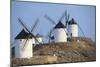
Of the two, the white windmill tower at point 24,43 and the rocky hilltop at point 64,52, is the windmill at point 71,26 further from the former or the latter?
the white windmill tower at point 24,43

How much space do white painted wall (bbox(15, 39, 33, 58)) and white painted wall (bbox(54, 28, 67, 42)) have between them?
10.8 inches

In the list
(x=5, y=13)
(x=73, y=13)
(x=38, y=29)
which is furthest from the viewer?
(x=73, y=13)

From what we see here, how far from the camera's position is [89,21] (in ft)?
7.86

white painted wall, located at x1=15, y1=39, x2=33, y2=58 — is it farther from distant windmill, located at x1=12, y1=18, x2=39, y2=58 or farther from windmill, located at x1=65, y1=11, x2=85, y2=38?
windmill, located at x1=65, y1=11, x2=85, y2=38

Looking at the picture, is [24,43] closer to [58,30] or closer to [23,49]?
[23,49]

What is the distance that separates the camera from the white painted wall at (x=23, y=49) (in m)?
2.06

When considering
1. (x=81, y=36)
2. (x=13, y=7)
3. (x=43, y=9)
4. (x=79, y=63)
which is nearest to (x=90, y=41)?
(x=81, y=36)

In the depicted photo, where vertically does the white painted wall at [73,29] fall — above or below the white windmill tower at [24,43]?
above

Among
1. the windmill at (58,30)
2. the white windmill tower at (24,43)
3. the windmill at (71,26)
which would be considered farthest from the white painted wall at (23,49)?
the windmill at (71,26)

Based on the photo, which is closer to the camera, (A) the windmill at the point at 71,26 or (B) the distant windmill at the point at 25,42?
(B) the distant windmill at the point at 25,42

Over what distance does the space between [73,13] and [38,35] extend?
465 millimetres

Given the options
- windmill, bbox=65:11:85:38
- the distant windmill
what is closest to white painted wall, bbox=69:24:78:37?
windmill, bbox=65:11:85:38

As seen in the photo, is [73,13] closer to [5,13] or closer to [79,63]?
[79,63]

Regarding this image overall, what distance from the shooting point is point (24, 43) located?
82.2 inches
